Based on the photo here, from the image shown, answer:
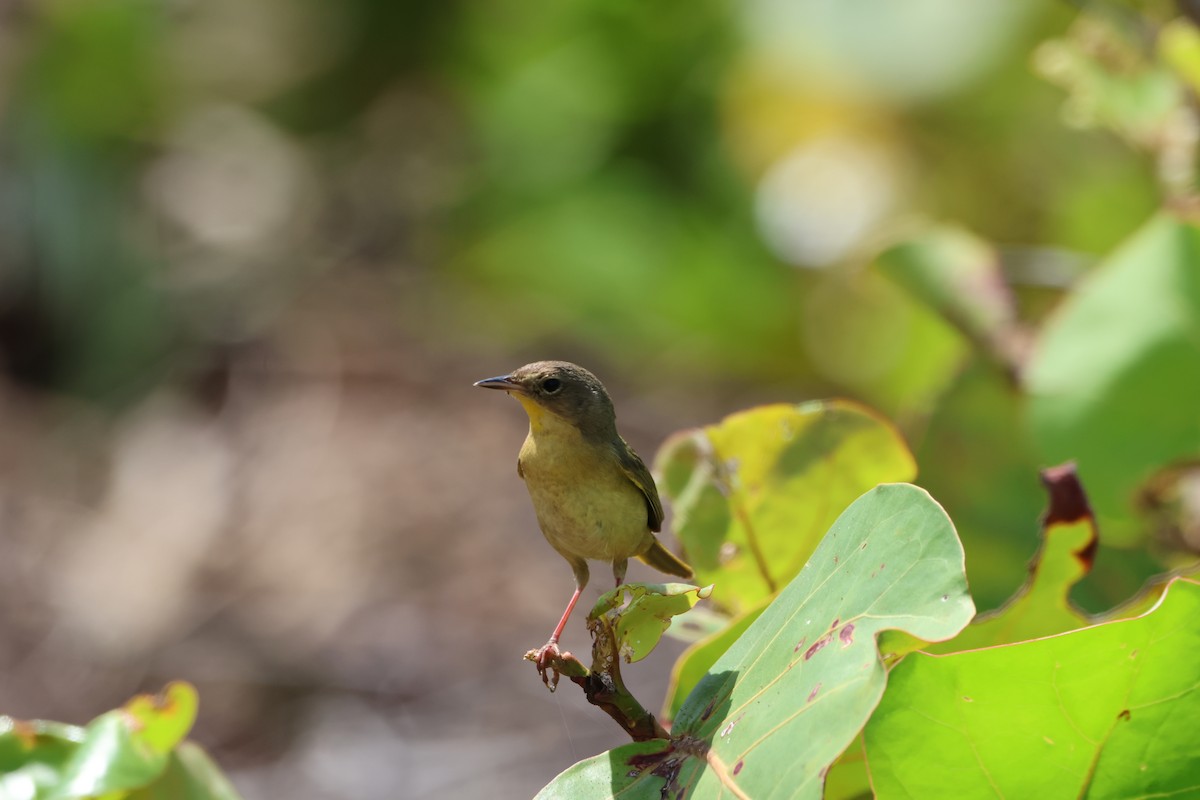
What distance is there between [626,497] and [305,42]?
22.8ft

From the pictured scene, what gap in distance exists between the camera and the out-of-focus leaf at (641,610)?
108cm

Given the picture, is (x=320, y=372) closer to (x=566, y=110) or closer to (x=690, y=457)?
(x=566, y=110)

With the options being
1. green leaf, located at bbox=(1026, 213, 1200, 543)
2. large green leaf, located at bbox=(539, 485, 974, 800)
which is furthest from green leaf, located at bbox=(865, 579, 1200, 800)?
green leaf, located at bbox=(1026, 213, 1200, 543)

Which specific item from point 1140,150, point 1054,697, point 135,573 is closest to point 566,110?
point 135,573

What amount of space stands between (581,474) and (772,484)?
25 centimetres

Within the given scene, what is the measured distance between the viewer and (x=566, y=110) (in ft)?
21.2

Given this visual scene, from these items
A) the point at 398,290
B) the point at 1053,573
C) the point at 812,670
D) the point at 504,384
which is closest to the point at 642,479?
the point at 504,384

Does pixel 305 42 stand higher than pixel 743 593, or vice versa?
pixel 305 42

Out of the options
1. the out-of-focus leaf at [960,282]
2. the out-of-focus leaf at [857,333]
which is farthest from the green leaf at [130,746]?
the out-of-focus leaf at [857,333]

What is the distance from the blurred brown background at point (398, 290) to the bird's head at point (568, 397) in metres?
2.39

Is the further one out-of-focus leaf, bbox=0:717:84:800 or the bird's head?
the bird's head

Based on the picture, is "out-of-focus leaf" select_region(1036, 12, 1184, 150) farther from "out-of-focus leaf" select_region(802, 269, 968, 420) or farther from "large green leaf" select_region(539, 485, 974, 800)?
"out-of-focus leaf" select_region(802, 269, 968, 420)

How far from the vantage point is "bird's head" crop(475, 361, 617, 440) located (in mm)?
1638

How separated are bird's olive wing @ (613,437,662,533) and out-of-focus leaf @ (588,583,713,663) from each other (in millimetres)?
521
